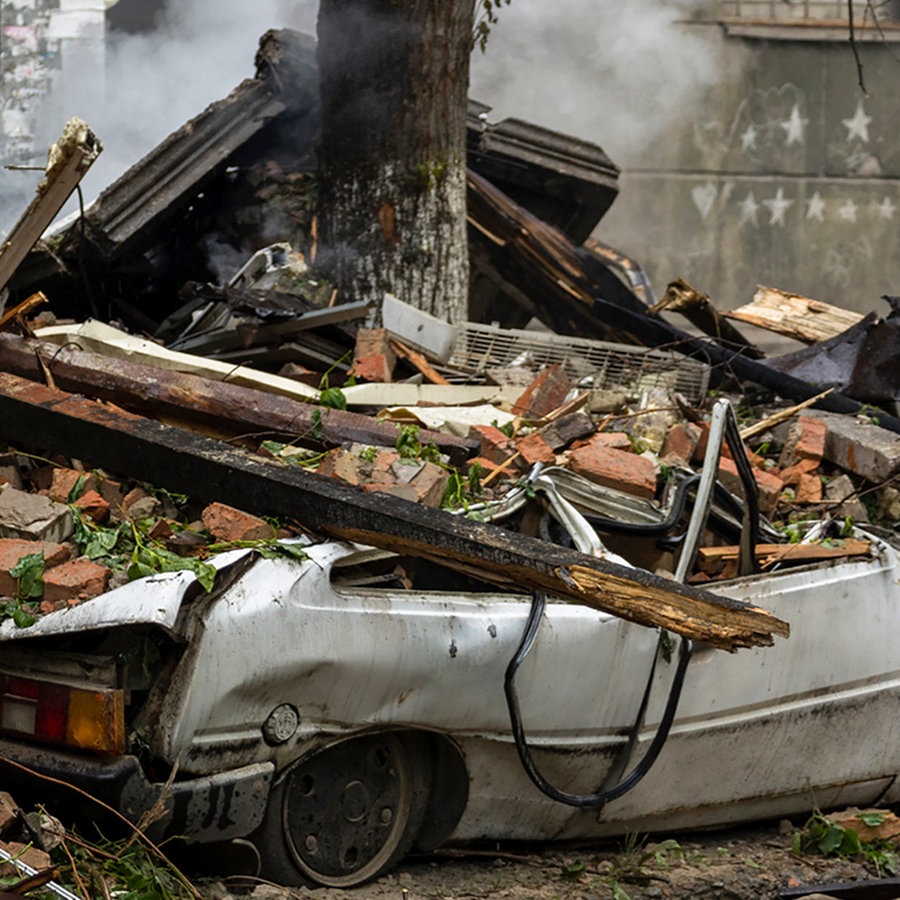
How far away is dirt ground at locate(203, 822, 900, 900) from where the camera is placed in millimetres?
3939

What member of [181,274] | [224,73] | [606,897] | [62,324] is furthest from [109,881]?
[224,73]

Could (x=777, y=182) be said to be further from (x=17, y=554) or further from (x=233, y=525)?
(x=17, y=554)

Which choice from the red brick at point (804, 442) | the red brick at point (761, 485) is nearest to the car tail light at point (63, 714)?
the red brick at point (761, 485)

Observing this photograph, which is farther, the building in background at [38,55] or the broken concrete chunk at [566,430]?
the building in background at [38,55]

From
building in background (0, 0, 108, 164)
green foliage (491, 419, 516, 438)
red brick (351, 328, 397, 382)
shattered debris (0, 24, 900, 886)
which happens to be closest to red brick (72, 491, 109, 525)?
shattered debris (0, 24, 900, 886)

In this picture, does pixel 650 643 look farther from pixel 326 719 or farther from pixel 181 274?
pixel 181 274

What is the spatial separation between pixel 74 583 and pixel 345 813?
105 cm

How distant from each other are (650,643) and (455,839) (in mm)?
860

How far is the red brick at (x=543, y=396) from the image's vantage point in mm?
5812

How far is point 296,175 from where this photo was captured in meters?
8.26

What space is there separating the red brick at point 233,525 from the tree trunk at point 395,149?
12.9ft

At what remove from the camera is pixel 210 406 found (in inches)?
191

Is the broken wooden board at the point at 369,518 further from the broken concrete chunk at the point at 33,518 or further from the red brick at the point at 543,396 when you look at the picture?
the red brick at the point at 543,396

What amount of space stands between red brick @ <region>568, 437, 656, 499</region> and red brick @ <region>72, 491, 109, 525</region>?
1.75 metres
